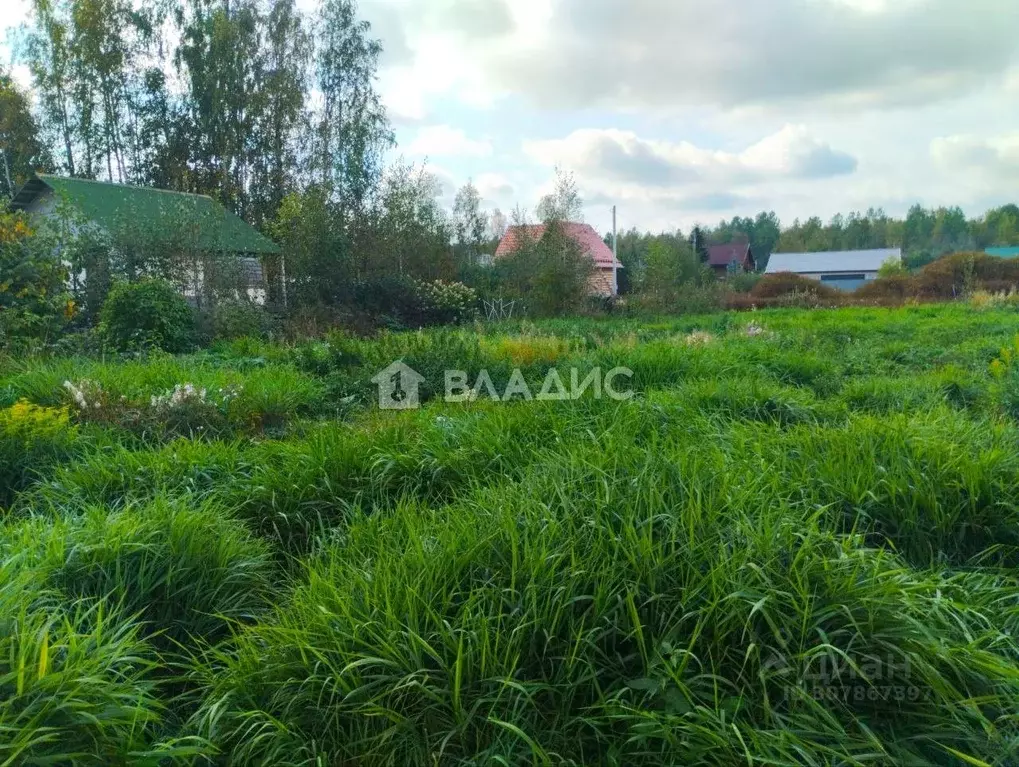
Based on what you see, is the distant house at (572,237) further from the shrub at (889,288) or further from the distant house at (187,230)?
the shrub at (889,288)

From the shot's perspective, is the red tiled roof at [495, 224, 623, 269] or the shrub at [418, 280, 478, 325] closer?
the shrub at [418, 280, 478, 325]

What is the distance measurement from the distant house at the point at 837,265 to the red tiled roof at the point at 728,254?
2912 millimetres

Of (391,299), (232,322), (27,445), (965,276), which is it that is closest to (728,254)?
(965,276)

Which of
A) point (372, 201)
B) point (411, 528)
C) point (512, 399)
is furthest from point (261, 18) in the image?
point (411, 528)

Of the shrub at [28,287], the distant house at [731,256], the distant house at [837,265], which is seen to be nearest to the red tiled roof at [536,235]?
the shrub at [28,287]

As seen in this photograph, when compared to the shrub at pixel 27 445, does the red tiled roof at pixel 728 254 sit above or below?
above

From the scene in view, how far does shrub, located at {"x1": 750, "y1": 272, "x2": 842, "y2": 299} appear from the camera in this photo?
86.2ft

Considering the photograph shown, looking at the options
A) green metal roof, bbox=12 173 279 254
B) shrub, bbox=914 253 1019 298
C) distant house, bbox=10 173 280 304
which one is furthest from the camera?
shrub, bbox=914 253 1019 298

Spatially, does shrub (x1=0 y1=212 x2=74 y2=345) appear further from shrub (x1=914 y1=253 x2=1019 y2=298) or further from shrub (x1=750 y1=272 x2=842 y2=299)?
shrub (x1=914 y1=253 x2=1019 y2=298)

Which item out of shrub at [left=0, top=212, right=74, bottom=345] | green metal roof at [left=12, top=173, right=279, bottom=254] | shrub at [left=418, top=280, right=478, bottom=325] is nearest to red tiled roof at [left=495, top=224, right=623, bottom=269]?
shrub at [left=418, top=280, right=478, bottom=325]

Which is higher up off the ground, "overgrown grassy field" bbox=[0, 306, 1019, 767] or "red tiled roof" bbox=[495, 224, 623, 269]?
"red tiled roof" bbox=[495, 224, 623, 269]

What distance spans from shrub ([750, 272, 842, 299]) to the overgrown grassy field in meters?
24.8

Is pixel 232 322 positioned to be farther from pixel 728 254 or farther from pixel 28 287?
pixel 728 254

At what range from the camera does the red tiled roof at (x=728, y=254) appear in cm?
6331
